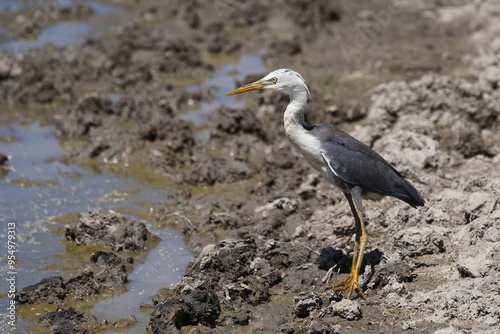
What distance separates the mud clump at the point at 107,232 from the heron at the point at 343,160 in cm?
220

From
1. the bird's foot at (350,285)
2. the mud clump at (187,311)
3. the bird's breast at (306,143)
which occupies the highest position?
the bird's breast at (306,143)

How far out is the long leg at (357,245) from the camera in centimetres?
632

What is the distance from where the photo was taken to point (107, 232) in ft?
25.0

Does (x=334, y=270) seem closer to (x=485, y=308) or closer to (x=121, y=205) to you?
(x=485, y=308)

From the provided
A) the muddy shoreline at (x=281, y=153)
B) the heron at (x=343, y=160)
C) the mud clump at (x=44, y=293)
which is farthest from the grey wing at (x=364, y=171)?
A: the mud clump at (x=44, y=293)

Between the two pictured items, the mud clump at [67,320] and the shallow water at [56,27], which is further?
the shallow water at [56,27]

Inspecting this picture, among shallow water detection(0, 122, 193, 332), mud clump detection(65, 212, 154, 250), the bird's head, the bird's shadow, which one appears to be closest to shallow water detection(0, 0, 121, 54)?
shallow water detection(0, 122, 193, 332)

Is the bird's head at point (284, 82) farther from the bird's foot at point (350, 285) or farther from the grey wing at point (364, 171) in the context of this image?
the bird's foot at point (350, 285)

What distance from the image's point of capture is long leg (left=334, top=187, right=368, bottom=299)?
6.32 meters

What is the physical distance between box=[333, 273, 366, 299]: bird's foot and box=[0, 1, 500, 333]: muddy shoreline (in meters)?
0.13

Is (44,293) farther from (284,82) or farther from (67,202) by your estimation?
(284,82)

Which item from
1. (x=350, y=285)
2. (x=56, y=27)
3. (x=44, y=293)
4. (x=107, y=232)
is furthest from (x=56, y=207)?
(x=56, y=27)

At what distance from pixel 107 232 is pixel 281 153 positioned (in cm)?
299

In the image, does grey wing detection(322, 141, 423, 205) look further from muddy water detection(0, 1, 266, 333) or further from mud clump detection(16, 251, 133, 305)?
mud clump detection(16, 251, 133, 305)
